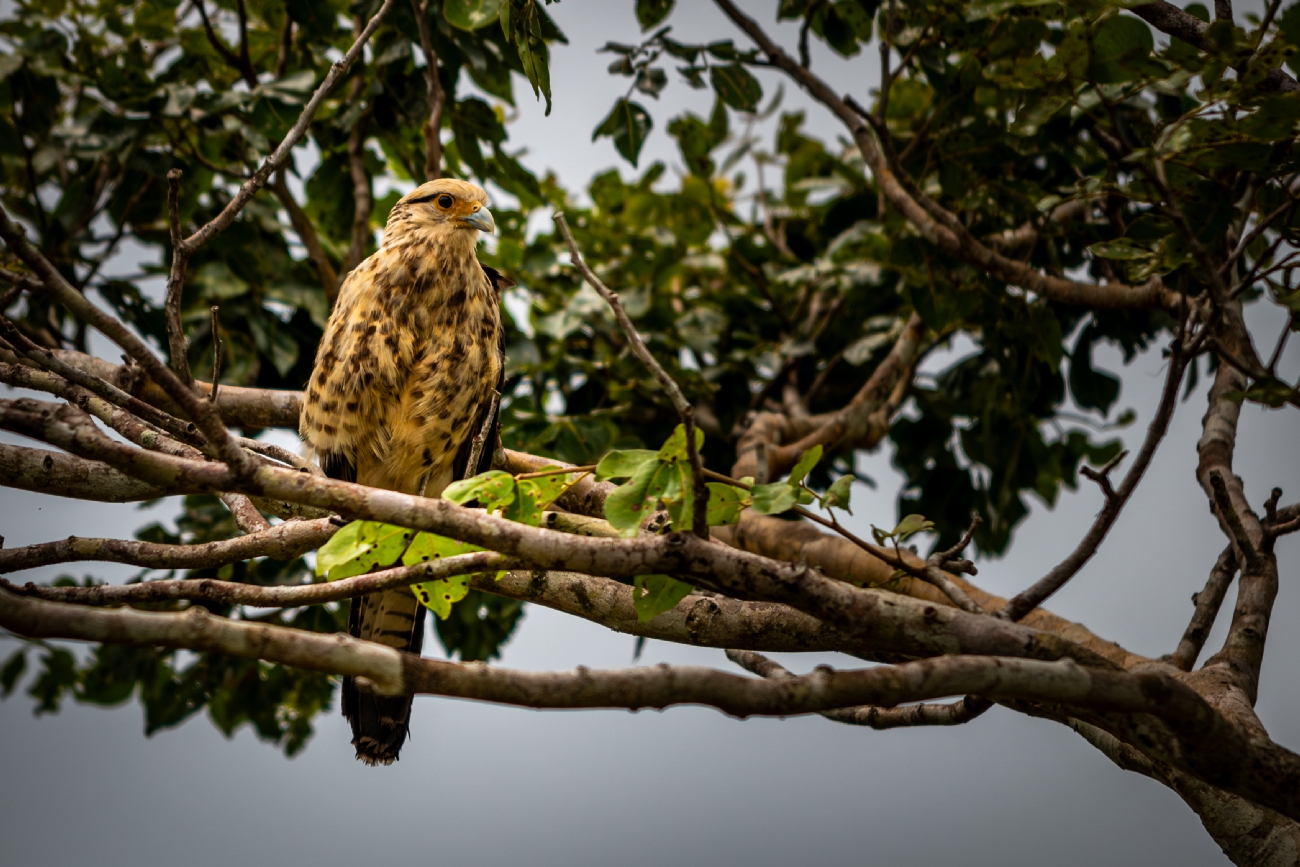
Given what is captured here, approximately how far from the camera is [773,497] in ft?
5.04

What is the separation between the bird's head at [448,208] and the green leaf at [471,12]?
2.74ft

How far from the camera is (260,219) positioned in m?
3.79

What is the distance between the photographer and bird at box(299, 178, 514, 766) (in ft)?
9.57

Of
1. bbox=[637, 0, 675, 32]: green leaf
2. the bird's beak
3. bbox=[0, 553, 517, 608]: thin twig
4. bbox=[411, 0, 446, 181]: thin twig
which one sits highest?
bbox=[637, 0, 675, 32]: green leaf

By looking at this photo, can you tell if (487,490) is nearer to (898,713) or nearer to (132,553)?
(132,553)

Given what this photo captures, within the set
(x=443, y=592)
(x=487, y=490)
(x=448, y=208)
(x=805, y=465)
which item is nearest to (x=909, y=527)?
(x=805, y=465)

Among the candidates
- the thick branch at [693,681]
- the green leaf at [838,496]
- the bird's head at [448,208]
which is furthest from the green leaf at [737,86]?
the thick branch at [693,681]

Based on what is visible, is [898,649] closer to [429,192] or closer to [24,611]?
[24,611]

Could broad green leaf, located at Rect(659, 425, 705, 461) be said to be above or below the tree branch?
below

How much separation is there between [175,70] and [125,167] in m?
0.40

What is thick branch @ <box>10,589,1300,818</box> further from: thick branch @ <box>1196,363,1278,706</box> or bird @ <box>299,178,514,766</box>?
bird @ <box>299,178,514,766</box>

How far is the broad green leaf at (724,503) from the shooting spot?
1630mm

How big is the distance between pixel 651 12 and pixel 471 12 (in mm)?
1067

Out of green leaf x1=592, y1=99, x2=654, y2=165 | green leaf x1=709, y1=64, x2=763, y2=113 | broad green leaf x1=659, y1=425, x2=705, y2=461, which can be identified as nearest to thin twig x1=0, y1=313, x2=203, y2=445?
broad green leaf x1=659, y1=425, x2=705, y2=461
